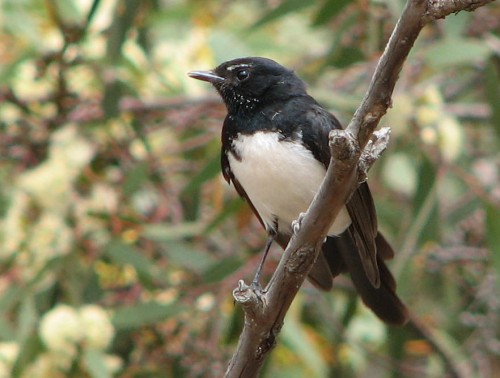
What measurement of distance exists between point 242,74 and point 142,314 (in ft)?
3.11

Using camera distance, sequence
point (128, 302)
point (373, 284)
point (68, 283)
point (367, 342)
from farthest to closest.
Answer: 1. point (367, 342)
2. point (128, 302)
3. point (68, 283)
4. point (373, 284)

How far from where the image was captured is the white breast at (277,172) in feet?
9.48

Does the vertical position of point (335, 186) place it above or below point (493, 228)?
above

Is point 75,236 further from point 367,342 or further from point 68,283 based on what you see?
point 367,342

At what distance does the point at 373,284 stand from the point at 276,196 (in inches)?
14.8

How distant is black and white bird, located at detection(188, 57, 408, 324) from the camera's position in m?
2.86

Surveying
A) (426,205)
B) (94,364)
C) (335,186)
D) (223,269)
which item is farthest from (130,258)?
(335,186)

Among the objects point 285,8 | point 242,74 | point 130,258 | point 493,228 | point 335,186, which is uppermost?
point 335,186

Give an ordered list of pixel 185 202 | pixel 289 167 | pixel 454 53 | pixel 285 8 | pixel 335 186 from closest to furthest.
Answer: pixel 335 186 < pixel 289 167 < pixel 454 53 < pixel 285 8 < pixel 185 202

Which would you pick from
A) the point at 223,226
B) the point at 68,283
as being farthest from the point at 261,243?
the point at 68,283

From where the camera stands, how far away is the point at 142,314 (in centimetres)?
367

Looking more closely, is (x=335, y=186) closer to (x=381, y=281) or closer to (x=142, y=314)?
(x=381, y=281)

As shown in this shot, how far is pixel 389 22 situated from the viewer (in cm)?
422

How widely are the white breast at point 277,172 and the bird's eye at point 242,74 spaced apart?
30 cm
